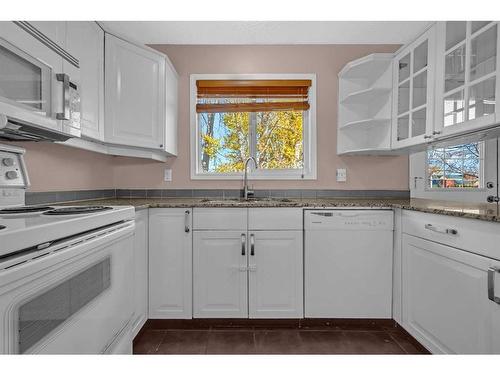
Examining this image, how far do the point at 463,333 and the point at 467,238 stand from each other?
0.46 meters

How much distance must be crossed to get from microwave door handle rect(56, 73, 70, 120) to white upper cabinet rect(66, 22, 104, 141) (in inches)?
7.1

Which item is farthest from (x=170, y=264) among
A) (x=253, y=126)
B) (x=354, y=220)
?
(x=253, y=126)

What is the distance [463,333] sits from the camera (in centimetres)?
132

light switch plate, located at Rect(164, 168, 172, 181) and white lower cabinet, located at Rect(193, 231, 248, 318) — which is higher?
light switch plate, located at Rect(164, 168, 172, 181)

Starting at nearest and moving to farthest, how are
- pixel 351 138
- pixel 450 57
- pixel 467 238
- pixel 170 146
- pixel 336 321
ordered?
1. pixel 467 238
2. pixel 450 57
3. pixel 336 321
4. pixel 170 146
5. pixel 351 138

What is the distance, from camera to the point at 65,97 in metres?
1.34

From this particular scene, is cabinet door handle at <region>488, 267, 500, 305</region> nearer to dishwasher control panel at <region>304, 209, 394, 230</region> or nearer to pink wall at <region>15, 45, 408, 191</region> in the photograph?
dishwasher control panel at <region>304, 209, 394, 230</region>

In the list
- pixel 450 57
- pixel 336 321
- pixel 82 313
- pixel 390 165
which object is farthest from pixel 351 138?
pixel 82 313

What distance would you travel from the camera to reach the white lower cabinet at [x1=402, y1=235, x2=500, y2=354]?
1210 millimetres

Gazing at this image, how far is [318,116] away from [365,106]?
0.41 metres

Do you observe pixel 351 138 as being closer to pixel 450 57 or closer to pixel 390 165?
pixel 390 165

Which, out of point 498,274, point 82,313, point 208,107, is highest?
point 208,107

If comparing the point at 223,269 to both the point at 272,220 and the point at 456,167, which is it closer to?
the point at 272,220

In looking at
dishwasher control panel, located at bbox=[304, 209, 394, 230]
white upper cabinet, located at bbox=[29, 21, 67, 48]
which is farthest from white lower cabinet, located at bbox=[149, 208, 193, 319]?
white upper cabinet, located at bbox=[29, 21, 67, 48]
